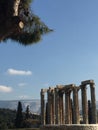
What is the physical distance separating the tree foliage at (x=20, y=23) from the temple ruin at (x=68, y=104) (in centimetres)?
3166

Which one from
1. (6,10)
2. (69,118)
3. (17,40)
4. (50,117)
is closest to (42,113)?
(50,117)

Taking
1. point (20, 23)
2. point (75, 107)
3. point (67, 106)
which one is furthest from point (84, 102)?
point (20, 23)

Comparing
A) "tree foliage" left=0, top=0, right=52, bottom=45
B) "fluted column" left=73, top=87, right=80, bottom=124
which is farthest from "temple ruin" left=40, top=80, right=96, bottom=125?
"tree foliage" left=0, top=0, right=52, bottom=45

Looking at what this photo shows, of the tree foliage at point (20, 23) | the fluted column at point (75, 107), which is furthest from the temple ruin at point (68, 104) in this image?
the tree foliage at point (20, 23)

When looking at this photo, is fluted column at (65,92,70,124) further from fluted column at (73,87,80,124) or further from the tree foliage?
the tree foliage

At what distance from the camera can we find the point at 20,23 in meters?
10.7

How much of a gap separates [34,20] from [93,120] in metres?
35.1

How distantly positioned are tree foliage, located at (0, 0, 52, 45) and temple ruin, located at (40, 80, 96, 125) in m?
31.7

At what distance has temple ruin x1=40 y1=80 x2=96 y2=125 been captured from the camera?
4672 cm

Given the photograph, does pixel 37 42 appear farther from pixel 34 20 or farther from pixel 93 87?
pixel 93 87

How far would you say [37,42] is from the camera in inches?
574

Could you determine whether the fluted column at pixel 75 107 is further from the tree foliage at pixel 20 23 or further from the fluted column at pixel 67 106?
the tree foliage at pixel 20 23

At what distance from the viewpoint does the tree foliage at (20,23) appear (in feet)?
35.1

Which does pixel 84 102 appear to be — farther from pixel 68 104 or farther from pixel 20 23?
pixel 20 23
